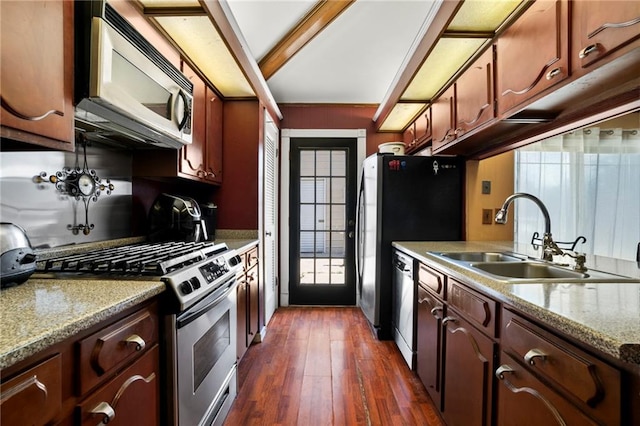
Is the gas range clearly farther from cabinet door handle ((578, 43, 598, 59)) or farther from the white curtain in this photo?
the white curtain

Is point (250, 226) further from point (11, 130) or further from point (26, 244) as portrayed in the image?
point (11, 130)

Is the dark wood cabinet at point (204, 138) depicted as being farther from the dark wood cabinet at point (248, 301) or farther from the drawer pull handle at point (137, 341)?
the drawer pull handle at point (137, 341)

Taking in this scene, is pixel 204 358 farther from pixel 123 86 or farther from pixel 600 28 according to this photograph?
pixel 600 28

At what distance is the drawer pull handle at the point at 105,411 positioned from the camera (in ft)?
2.59

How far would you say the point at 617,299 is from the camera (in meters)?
0.91

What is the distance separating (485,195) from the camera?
2.60 m

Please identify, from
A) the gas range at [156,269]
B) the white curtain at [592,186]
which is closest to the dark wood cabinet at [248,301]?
the gas range at [156,269]

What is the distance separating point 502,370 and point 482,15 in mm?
1584

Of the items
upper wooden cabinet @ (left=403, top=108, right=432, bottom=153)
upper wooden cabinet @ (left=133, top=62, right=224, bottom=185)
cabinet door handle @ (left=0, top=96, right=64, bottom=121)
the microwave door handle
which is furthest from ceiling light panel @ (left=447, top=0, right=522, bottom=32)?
cabinet door handle @ (left=0, top=96, right=64, bottom=121)

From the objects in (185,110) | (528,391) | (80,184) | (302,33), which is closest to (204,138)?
(185,110)

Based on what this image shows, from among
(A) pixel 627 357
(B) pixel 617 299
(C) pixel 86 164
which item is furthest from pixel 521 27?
(C) pixel 86 164

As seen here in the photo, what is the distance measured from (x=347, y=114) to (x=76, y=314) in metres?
3.34

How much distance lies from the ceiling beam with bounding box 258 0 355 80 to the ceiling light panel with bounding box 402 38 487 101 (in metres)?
0.72

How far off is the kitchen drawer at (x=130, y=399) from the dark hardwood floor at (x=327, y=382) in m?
0.77
